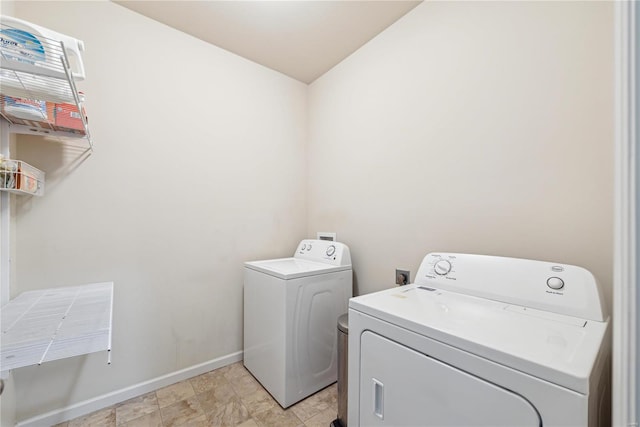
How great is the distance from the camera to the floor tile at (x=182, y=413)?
4.85 feet

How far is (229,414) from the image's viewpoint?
1540 mm

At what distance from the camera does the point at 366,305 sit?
1019mm

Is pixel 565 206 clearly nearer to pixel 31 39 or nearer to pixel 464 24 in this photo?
pixel 464 24

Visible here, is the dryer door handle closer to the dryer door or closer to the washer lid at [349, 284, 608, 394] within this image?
the dryer door

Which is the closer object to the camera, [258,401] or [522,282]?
[522,282]

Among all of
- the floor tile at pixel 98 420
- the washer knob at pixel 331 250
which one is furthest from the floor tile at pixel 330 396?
the floor tile at pixel 98 420

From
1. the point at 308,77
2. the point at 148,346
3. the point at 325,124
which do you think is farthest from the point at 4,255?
the point at 308,77

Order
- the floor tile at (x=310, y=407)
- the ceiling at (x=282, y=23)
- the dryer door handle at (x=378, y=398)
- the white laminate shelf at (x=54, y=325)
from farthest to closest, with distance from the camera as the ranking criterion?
the ceiling at (x=282, y=23) → the floor tile at (x=310, y=407) → the dryer door handle at (x=378, y=398) → the white laminate shelf at (x=54, y=325)

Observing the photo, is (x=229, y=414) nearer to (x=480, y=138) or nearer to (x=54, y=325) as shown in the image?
(x=54, y=325)

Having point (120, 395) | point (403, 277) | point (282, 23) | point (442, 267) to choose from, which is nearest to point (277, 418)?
point (120, 395)

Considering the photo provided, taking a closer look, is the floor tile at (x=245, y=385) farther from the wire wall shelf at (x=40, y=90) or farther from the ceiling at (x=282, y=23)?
the ceiling at (x=282, y=23)

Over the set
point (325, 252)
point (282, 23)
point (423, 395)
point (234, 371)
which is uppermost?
point (282, 23)

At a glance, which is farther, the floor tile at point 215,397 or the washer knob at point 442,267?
the floor tile at point 215,397

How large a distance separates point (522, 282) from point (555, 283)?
0.32 feet
